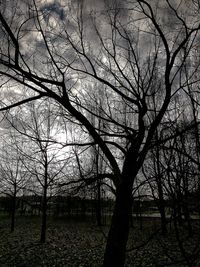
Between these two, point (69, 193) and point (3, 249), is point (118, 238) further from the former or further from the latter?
point (3, 249)

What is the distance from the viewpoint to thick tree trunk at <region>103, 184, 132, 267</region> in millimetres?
3760

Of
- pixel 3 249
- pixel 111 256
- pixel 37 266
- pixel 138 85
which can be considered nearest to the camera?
pixel 111 256

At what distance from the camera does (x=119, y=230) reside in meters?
3.86

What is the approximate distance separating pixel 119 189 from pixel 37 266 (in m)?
6.06

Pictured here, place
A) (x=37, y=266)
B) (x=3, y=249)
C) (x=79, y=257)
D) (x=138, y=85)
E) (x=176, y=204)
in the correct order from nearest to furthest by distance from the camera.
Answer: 1. (x=176, y=204)
2. (x=138, y=85)
3. (x=37, y=266)
4. (x=79, y=257)
5. (x=3, y=249)

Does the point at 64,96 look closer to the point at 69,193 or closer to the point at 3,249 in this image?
the point at 69,193

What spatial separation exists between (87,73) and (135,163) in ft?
6.53

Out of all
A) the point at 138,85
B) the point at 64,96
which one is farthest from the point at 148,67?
the point at 64,96

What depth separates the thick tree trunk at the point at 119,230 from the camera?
3760 mm

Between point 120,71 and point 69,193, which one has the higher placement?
point 120,71

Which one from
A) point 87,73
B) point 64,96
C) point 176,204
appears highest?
point 87,73

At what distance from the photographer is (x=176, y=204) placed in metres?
1.55

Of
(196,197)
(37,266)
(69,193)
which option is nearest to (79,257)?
(37,266)

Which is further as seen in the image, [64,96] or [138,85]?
[138,85]
